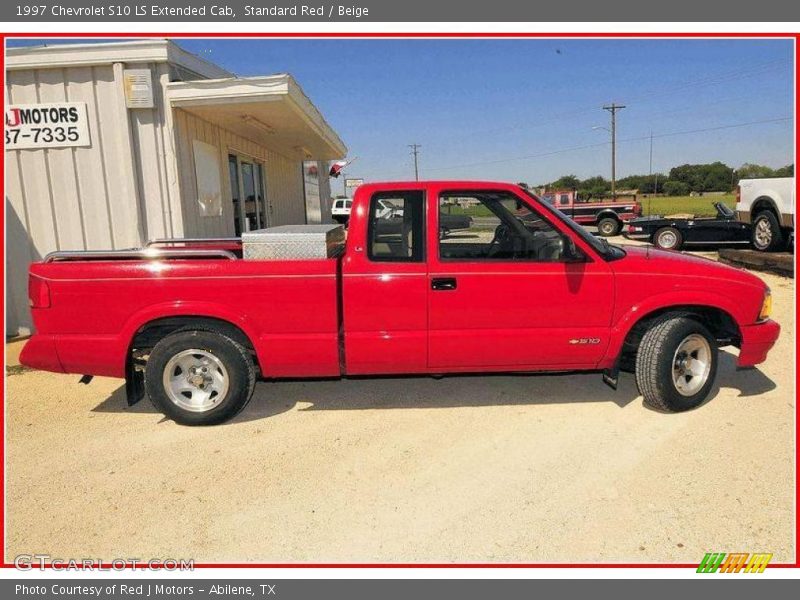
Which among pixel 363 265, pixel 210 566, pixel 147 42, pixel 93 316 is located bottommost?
pixel 210 566

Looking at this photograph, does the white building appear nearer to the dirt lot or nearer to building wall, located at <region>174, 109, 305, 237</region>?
building wall, located at <region>174, 109, 305, 237</region>

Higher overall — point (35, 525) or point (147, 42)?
point (147, 42)

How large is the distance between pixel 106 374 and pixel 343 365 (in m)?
1.96

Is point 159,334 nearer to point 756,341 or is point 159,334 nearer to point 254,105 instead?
point 254,105

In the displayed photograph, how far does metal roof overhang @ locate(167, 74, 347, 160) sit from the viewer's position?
7066mm

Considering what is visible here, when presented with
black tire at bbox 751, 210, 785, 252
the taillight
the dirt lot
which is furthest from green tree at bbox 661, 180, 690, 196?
the taillight

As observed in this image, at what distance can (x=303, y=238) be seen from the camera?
423 centimetres

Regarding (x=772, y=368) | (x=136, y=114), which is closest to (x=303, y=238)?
(x=136, y=114)

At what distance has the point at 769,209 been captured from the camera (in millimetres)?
13062

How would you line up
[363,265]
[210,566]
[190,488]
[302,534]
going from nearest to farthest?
[210,566] → [302,534] → [190,488] → [363,265]

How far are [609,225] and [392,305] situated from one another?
19.6 metres

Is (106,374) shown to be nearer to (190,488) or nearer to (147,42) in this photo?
(190,488)

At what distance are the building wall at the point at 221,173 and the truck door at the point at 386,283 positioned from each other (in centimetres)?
445

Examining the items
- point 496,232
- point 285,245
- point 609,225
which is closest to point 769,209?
point 609,225
